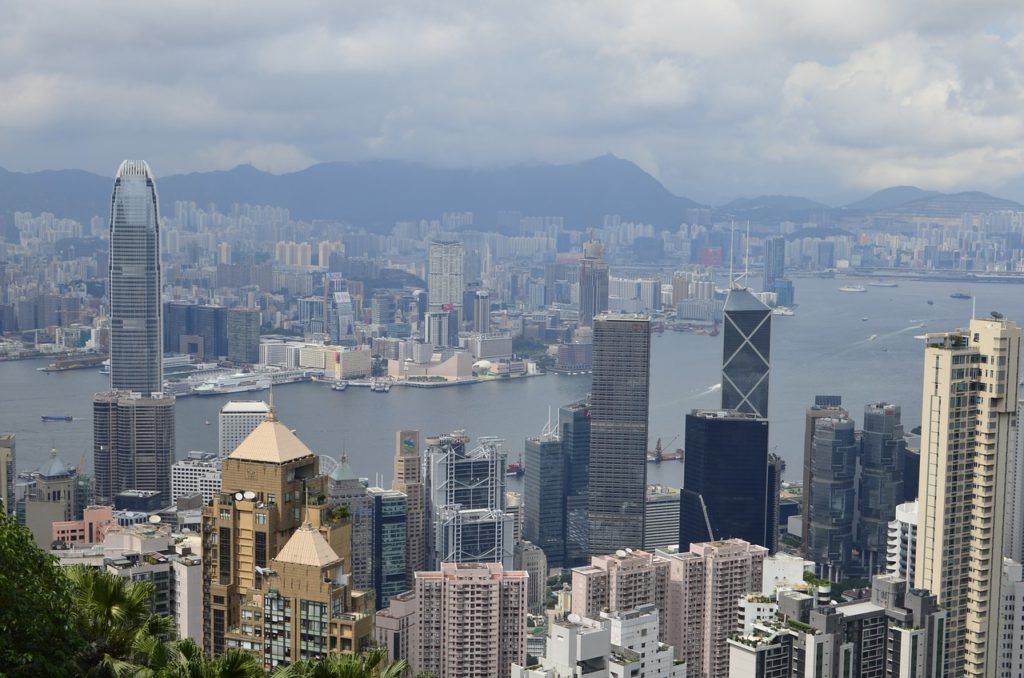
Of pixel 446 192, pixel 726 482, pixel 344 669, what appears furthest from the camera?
pixel 446 192

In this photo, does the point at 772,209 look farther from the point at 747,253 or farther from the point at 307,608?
the point at 307,608

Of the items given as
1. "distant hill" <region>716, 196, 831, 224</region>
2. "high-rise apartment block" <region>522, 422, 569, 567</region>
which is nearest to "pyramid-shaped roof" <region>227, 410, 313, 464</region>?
"high-rise apartment block" <region>522, 422, 569, 567</region>

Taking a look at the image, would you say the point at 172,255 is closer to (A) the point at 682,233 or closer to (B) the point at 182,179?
(B) the point at 182,179

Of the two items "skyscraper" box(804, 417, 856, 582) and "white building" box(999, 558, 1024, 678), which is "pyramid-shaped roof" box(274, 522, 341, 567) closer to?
"white building" box(999, 558, 1024, 678)

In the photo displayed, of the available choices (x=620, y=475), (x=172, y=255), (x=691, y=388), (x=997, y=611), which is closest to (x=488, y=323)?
(x=172, y=255)

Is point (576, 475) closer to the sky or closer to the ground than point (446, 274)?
closer to the ground

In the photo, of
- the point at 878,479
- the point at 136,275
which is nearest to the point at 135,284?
the point at 136,275

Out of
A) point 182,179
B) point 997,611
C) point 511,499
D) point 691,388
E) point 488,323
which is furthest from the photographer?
point 488,323

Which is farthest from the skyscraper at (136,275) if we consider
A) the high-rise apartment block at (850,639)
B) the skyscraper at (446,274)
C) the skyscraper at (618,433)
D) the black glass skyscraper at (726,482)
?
the high-rise apartment block at (850,639)
